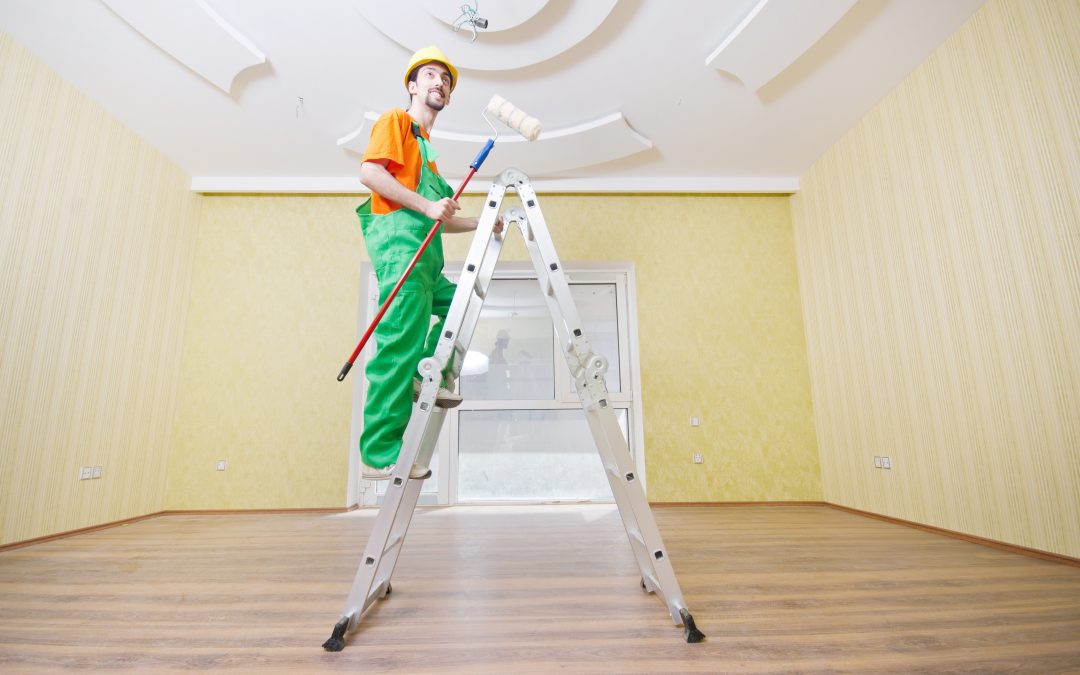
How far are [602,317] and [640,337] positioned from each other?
43cm

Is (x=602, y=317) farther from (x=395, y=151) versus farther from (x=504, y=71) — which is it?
(x=395, y=151)

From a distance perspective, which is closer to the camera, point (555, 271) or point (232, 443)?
point (555, 271)

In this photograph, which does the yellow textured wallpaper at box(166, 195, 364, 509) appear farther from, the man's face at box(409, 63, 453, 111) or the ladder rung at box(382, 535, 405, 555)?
the man's face at box(409, 63, 453, 111)

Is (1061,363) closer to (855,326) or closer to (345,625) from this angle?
(855,326)

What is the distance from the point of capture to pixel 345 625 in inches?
46.8

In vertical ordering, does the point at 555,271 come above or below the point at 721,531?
above

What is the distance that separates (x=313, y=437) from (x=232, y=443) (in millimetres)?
598

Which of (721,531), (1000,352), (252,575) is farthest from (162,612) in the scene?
(1000,352)

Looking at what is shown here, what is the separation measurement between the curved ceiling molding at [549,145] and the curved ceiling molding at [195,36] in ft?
2.38

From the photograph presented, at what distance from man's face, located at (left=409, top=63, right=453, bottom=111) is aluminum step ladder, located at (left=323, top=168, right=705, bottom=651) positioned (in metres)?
0.37

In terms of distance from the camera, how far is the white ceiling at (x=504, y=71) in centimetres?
237

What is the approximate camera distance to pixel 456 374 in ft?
4.45

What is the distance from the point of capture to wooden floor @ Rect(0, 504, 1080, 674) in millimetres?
1135

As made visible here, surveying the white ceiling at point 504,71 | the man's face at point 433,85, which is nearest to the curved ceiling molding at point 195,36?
the white ceiling at point 504,71
